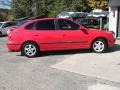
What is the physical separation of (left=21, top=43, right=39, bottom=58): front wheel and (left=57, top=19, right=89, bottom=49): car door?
3.76ft

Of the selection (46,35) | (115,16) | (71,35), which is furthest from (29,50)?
(115,16)

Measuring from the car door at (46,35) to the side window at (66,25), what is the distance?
302mm

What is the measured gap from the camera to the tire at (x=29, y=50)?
1457cm

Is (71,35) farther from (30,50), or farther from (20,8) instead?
(20,8)

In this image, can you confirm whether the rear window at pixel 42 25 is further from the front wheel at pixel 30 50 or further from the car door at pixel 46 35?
the front wheel at pixel 30 50

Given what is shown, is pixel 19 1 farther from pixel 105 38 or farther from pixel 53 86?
pixel 53 86

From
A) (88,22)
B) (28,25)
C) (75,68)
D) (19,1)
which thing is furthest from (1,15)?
(75,68)

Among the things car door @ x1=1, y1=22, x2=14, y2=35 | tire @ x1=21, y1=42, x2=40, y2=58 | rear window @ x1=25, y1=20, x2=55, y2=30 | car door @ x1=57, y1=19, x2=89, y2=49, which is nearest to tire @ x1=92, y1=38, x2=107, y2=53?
car door @ x1=57, y1=19, x2=89, y2=49

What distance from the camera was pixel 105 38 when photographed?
48.9 feet

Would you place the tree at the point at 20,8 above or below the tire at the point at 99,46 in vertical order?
above

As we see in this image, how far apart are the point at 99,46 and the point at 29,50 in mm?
2984

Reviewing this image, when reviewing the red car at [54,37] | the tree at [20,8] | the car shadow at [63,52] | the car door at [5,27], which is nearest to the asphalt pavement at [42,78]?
the red car at [54,37]

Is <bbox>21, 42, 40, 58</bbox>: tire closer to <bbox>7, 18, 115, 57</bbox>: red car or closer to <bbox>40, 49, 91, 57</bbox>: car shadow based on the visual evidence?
<bbox>7, 18, 115, 57</bbox>: red car

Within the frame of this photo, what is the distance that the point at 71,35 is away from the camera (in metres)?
14.8
